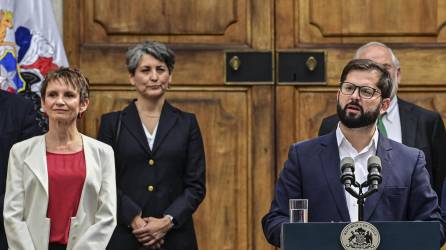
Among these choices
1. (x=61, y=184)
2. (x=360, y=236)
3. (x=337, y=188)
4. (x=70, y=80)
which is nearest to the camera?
(x=360, y=236)

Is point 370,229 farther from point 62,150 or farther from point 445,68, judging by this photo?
point 445,68

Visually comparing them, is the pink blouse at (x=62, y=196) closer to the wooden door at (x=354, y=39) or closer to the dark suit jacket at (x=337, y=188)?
the dark suit jacket at (x=337, y=188)

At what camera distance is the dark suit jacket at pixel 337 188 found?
20.9 feet

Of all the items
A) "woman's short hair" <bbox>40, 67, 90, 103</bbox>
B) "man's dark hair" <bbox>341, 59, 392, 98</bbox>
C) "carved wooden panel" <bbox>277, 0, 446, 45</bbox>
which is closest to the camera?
"man's dark hair" <bbox>341, 59, 392, 98</bbox>

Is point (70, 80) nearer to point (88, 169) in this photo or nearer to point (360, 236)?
point (88, 169)

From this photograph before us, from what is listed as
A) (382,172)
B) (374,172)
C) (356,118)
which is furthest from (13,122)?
(374,172)

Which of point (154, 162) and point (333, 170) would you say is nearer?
point (333, 170)

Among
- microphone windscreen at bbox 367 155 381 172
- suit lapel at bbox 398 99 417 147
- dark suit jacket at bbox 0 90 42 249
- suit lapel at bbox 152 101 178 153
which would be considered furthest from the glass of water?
dark suit jacket at bbox 0 90 42 249

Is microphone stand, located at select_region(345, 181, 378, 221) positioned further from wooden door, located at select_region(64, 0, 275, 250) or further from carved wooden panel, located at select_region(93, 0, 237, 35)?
carved wooden panel, located at select_region(93, 0, 237, 35)

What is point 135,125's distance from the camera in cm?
761

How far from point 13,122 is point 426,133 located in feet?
8.12

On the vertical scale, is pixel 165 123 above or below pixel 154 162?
above

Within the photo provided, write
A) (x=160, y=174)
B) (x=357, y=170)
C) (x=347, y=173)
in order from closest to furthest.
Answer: (x=347, y=173) < (x=357, y=170) < (x=160, y=174)

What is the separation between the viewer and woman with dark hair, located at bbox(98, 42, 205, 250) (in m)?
7.46
